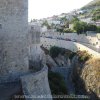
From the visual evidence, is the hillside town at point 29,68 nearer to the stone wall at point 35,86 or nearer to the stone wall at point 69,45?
the stone wall at point 35,86

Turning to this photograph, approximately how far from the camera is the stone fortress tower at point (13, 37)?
48.0ft

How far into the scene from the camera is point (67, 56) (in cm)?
2802

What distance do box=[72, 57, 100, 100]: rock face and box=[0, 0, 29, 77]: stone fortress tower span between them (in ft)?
26.8

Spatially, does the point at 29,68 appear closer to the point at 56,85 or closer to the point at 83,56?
the point at 56,85

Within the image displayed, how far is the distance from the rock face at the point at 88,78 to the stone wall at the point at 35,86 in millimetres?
8129

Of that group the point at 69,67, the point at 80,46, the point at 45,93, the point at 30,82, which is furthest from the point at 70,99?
the point at 80,46

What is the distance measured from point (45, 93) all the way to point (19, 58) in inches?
83.8

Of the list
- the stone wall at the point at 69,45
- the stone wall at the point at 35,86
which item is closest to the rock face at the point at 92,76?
the stone wall at the point at 69,45

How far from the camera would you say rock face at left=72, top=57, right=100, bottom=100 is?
893 inches

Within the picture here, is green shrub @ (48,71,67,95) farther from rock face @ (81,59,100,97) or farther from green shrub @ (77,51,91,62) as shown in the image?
green shrub @ (77,51,91,62)

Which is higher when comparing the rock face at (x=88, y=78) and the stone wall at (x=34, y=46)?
the stone wall at (x=34, y=46)

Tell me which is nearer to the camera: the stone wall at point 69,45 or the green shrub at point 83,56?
the green shrub at point 83,56

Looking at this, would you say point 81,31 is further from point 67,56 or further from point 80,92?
point 80,92

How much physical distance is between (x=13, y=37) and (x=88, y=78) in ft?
33.8
